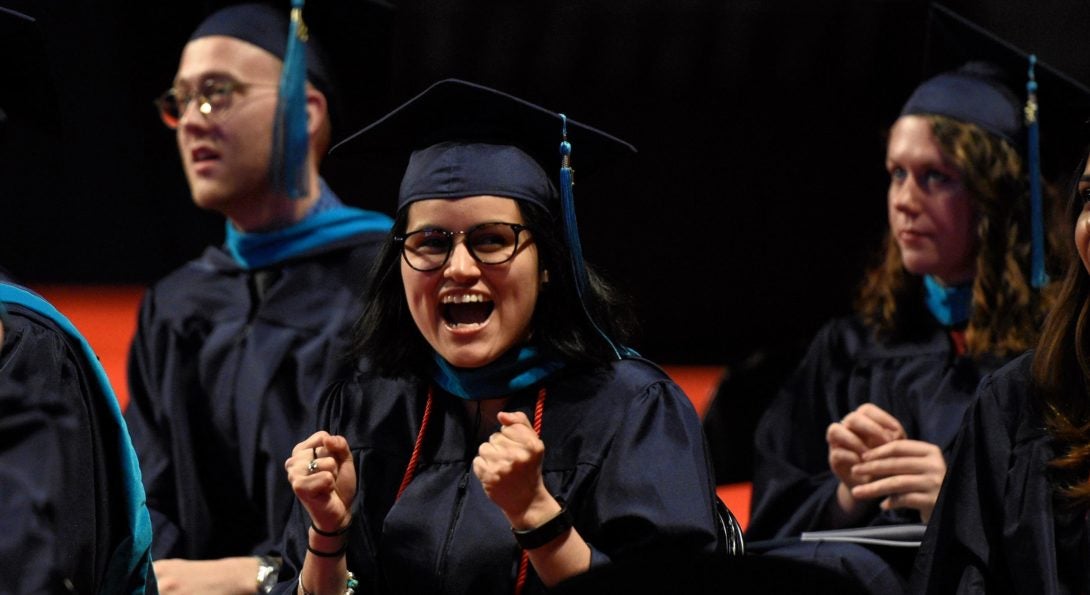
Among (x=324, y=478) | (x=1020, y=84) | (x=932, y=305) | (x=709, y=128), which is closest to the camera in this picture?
(x=324, y=478)

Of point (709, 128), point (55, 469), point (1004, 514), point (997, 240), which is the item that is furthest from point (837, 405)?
point (709, 128)

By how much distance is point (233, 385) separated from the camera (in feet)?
12.1

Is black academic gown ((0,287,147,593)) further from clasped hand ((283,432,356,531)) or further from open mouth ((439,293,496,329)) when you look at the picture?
open mouth ((439,293,496,329))

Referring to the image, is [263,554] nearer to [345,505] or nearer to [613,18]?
[345,505]

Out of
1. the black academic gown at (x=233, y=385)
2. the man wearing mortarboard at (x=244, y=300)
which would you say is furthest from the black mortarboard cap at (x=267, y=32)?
the black academic gown at (x=233, y=385)

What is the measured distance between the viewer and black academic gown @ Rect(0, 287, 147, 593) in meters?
2.25

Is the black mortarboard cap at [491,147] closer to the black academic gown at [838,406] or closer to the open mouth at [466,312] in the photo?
the open mouth at [466,312]

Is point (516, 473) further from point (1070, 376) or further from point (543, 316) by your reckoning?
point (1070, 376)

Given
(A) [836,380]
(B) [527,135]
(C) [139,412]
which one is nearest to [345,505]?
(B) [527,135]

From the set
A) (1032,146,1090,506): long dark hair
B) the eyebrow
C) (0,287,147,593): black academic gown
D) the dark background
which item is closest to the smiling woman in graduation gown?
(0,287,147,593): black academic gown

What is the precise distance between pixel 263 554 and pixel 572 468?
3.55 ft

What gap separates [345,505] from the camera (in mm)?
2566

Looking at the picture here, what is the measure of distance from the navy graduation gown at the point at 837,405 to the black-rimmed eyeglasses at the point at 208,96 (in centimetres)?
155

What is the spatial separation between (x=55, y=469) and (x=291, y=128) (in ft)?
5.25
